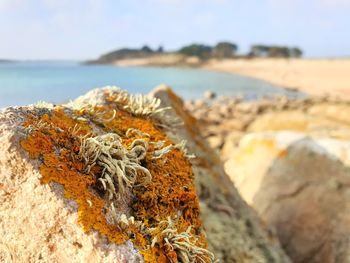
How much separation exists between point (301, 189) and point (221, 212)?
2234mm

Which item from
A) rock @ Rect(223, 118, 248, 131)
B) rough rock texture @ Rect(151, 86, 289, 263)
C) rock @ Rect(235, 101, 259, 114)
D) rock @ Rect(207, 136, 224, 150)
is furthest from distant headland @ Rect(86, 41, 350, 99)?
rough rock texture @ Rect(151, 86, 289, 263)

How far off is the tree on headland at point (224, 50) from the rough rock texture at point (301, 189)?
126 metres

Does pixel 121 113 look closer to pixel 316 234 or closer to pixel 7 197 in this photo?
pixel 7 197

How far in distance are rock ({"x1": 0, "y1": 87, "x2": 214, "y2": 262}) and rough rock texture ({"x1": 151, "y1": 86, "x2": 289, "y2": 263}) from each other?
1022 mm

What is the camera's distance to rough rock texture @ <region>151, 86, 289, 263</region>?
3.87 metres

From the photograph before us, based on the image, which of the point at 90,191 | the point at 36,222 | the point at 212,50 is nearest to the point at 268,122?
the point at 90,191

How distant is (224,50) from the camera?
134 metres

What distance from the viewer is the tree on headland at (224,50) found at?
131625 mm

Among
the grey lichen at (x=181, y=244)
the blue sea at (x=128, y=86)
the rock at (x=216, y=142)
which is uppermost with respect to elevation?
the grey lichen at (x=181, y=244)

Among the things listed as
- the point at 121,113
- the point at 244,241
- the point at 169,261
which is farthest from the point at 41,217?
the point at 244,241

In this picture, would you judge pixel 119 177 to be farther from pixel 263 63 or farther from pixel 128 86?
pixel 263 63

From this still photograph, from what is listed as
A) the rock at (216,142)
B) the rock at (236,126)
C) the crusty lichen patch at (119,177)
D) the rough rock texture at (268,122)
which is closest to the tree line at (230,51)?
the rough rock texture at (268,122)

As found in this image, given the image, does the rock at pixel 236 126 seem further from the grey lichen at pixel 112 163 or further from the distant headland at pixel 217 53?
the distant headland at pixel 217 53

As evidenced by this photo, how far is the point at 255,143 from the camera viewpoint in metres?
6.34
